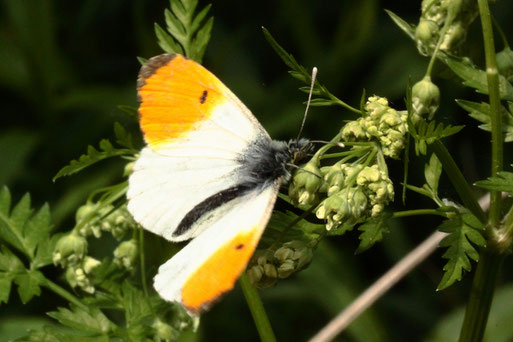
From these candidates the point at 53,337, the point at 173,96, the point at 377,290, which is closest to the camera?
the point at 173,96

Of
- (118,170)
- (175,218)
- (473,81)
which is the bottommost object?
(118,170)

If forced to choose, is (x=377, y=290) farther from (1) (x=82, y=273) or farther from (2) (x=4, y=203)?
(2) (x=4, y=203)

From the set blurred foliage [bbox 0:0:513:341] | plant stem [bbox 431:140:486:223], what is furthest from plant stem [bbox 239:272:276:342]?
blurred foliage [bbox 0:0:513:341]

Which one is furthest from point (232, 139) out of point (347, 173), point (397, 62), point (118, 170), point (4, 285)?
point (397, 62)

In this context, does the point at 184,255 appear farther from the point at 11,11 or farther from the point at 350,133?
the point at 11,11

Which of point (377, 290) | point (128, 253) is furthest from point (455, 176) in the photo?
point (128, 253)

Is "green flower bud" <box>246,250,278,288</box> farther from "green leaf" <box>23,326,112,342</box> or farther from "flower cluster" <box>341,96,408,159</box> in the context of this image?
"green leaf" <box>23,326,112,342</box>

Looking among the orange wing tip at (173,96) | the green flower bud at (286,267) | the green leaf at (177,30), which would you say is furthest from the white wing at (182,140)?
the green leaf at (177,30)
